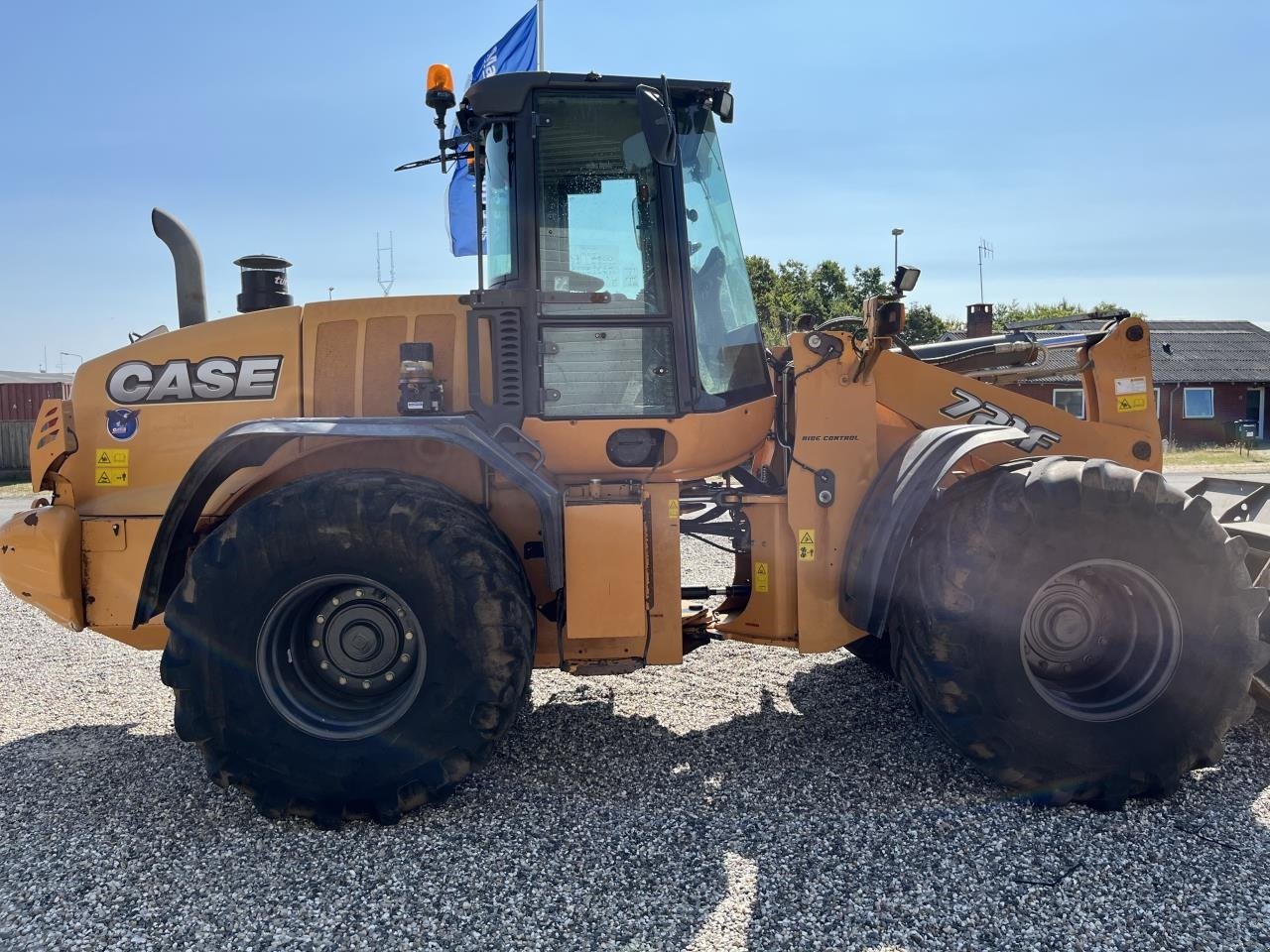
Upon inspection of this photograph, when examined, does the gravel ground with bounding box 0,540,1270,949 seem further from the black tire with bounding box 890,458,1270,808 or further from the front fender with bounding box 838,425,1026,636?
the front fender with bounding box 838,425,1026,636

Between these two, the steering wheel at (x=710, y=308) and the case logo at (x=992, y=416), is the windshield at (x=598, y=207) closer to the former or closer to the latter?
the steering wheel at (x=710, y=308)

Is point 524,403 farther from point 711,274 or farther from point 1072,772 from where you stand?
point 1072,772

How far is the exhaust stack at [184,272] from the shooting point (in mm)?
4902

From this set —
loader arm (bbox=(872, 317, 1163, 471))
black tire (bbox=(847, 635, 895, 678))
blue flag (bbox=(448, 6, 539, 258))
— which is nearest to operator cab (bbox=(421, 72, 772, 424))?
blue flag (bbox=(448, 6, 539, 258))

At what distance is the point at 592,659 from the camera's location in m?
4.16

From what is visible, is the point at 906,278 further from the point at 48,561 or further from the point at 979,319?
the point at 979,319

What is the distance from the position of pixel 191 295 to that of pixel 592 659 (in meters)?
2.90

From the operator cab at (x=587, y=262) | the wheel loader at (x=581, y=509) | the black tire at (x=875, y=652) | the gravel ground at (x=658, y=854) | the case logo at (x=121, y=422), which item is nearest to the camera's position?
the gravel ground at (x=658, y=854)

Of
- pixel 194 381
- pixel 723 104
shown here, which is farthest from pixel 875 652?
pixel 194 381

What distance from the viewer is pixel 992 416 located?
4.82 metres

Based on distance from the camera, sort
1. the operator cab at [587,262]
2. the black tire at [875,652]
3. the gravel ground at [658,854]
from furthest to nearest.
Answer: the black tire at [875,652] < the operator cab at [587,262] < the gravel ground at [658,854]

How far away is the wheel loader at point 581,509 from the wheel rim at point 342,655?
0.02m

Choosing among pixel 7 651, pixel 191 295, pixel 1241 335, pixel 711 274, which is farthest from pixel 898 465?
pixel 1241 335

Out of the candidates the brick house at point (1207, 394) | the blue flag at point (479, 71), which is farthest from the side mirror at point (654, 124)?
the brick house at point (1207, 394)
